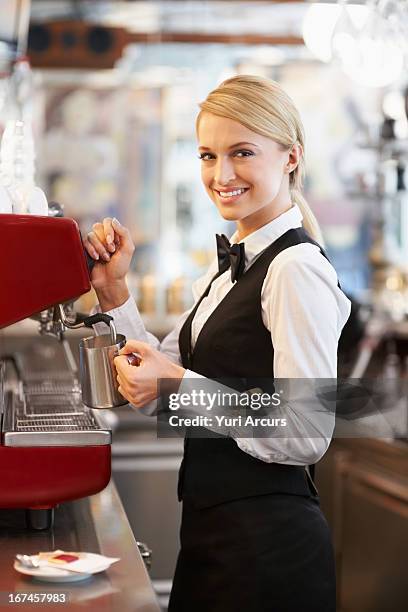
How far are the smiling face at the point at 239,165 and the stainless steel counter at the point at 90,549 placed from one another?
24.2 inches

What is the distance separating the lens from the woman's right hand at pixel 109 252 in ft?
5.98

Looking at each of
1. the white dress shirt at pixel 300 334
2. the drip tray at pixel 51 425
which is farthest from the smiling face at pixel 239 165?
the drip tray at pixel 51 425

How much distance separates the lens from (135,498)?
4406 mm

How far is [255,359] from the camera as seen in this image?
1.71 meters

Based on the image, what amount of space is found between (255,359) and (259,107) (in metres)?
0.41

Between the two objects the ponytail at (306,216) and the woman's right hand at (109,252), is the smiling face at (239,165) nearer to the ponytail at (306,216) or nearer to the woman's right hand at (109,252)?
the ponytail at (306,216)

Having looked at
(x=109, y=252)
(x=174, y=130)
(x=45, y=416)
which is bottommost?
(x=45, y=416)

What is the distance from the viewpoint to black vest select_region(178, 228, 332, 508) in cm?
171

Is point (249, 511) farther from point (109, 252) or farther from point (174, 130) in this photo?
point (174, 130)

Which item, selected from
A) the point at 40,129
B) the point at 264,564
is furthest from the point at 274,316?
the point at 40,129

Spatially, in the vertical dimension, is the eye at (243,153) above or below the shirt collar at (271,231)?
above

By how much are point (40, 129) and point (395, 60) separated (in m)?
3.09

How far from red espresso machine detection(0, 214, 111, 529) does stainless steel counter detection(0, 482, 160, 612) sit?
6 cm

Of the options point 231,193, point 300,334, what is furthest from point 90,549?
point 231,193
